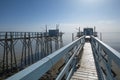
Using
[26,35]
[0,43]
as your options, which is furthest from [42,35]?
[0,43]

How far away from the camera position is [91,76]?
4.31 m

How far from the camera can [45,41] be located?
35.8 meters

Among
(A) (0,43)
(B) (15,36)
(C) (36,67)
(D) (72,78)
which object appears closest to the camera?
(C) (36,67)

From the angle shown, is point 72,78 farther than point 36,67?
Yes

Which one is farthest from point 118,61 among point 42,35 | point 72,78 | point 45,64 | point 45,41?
point 45,41

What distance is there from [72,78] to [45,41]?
31.9 metres

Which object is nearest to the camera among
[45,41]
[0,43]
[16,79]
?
[16,79]

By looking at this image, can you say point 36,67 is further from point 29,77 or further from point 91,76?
point 91,76

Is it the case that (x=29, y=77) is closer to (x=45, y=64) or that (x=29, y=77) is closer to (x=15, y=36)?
(x=45, y=64)

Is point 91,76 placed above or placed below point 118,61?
below

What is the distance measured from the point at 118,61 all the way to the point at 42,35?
→ 3087 centimetres

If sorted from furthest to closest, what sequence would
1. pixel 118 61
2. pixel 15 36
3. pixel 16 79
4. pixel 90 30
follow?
pixel 90 30 < pixel 15 36 < pixel 118 61 < pixel 16 79

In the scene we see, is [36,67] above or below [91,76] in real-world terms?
above

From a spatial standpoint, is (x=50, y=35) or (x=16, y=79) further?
(x=50, y=35)
